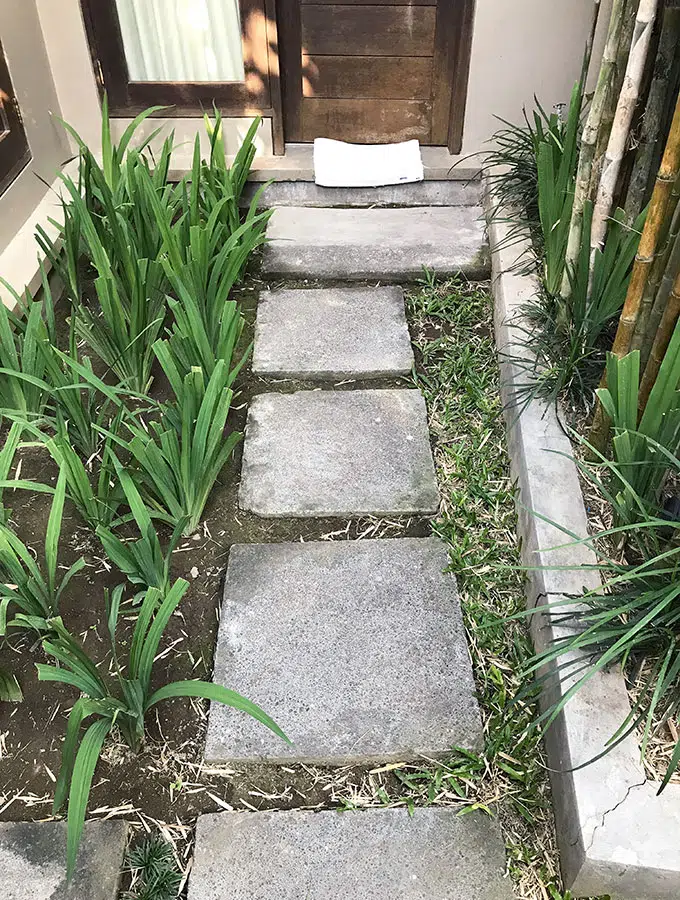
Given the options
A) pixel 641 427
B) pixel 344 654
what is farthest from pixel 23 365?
pixel 641 427

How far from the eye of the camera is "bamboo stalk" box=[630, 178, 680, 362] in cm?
152

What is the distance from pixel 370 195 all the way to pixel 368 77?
1.55 feet

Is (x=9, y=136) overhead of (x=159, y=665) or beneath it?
overhead

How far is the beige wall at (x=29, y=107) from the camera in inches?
105

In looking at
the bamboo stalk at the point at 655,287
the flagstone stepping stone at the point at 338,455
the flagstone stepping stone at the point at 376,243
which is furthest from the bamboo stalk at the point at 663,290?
the flagstone stepping stone at the point at 376,243

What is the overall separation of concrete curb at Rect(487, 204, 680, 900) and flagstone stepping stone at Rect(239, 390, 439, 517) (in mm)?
328

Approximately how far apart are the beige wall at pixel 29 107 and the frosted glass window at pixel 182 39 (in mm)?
335

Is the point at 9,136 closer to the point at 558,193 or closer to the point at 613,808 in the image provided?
the point at 558,193

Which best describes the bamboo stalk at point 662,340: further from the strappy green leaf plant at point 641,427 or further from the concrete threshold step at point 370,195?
the concrete threshold step at point 370,195

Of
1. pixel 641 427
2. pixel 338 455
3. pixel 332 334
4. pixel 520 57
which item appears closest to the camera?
pixel 641 427

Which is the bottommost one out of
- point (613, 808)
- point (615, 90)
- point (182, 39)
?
point (613, 808)

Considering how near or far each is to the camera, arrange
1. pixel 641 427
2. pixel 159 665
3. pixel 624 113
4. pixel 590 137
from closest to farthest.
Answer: pixel 641 427 < pixel 159 665 < pixel 624 113 < pixel 590 137

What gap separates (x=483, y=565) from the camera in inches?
71.3

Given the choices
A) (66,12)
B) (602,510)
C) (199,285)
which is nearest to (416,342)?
(199,285)
